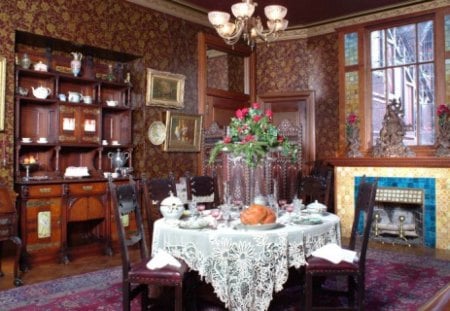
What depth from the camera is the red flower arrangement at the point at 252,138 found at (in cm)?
330

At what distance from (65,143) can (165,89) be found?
5.91 feet

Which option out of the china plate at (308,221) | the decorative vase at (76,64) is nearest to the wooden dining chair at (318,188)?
the china plate at (308,221)

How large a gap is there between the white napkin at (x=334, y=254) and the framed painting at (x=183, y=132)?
13.2ft

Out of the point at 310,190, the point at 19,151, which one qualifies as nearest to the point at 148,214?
the point at 310,190

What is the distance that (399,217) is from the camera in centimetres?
639

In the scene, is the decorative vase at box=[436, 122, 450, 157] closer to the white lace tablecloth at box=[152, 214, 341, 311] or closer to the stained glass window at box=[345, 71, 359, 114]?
the stained glass window at box=[345, 71, 359, 114]

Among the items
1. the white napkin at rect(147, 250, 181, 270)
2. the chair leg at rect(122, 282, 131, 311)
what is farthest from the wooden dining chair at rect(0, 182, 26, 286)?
the white napkin at rect(147, 250, 181, 270)

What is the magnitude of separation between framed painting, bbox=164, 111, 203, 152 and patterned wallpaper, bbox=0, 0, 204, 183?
0.45 ft

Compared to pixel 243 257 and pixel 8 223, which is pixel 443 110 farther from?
pixel 8 223

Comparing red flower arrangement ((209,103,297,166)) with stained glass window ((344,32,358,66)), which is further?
stained glass window ((344,32,358,66))

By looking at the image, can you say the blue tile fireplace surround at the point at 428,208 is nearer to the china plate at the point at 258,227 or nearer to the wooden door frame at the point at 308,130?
the wooden door frame at the point at 308,130

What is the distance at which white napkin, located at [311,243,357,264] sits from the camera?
293 cm

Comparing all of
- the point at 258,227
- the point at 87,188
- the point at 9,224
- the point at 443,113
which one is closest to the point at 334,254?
the point at 258,227

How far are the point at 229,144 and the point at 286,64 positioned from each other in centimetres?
502
